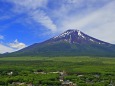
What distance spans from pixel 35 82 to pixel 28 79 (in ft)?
16.8

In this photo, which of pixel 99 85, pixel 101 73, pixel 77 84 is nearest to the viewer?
pixel 99 85

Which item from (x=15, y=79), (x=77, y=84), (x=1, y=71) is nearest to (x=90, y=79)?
(x=77, y=84)

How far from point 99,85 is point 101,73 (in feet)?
105

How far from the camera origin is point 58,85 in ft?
241

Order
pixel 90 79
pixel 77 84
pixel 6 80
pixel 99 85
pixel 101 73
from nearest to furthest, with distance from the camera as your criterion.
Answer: pixel 99 85
pixel 77 84
pixel 6 80
pixel 90 79
pixel 101 73

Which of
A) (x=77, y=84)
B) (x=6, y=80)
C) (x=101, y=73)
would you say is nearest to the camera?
(x=77, y=84)

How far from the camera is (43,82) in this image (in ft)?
247

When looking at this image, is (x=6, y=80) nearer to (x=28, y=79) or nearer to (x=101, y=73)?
(x=28, y=79)

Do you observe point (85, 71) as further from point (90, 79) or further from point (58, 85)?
point (58, 85)

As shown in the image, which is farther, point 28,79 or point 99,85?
point 28,79

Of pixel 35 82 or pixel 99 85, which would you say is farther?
pixel 35 82

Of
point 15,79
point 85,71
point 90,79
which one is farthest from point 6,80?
point 85,71

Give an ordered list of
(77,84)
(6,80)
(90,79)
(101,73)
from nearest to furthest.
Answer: (77,84)
(6,80)
(90,79)
(101,73)

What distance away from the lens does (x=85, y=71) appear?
338ft
